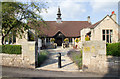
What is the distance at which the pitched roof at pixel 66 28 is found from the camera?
73.8ft

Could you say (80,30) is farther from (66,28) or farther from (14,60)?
(14,60)

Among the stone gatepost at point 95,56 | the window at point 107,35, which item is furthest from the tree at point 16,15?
the window at point 107,35

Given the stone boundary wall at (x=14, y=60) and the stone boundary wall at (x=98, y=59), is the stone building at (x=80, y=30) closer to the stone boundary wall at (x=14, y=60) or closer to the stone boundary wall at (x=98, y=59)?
the stone boundary wall at (x=14, y=60)

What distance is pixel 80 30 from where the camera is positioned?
2323 centimetres

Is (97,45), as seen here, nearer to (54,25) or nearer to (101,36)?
(101,36)

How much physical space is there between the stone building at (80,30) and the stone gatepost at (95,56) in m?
7.04

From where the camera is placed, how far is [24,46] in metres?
6.91

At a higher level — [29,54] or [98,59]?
[29,54]

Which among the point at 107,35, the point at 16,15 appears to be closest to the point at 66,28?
the point at 107,35

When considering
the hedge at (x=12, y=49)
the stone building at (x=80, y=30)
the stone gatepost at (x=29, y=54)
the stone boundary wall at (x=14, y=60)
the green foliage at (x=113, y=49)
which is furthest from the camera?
the stone building at (x=80, y=30)

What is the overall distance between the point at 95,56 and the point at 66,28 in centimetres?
1910

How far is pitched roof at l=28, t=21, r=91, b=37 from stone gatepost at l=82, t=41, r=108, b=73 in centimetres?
1568

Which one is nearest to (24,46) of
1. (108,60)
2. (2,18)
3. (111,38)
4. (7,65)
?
(7,65)

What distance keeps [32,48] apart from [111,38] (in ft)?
44.2
